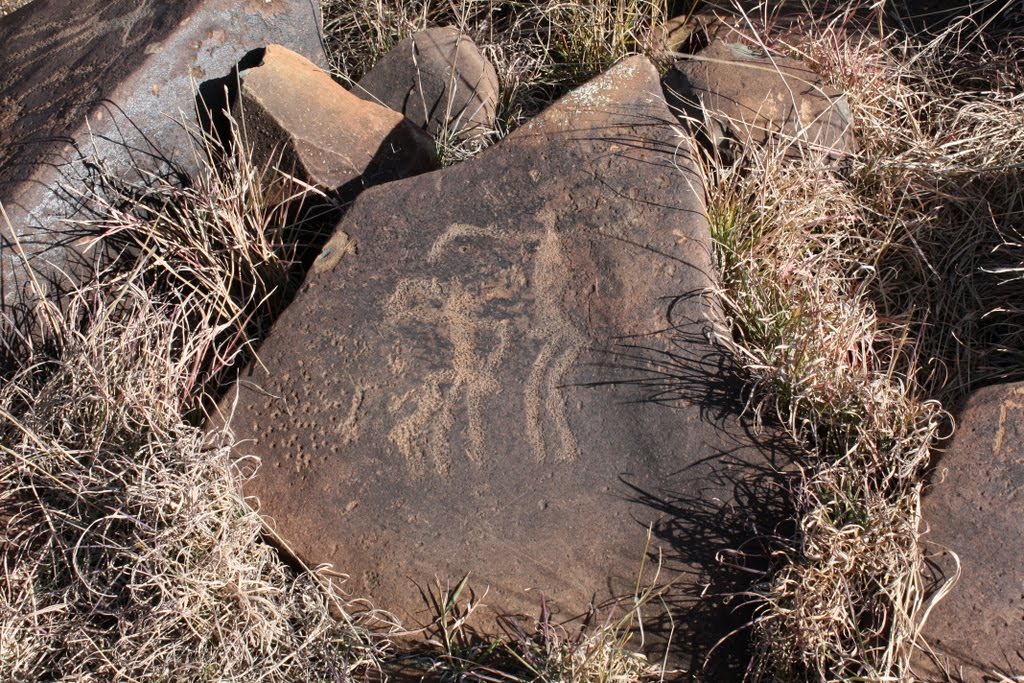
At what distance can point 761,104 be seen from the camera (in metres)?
2.78

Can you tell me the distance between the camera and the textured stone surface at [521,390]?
208 cm

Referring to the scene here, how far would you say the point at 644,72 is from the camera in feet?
8.40

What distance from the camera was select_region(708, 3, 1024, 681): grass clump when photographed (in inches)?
76.3

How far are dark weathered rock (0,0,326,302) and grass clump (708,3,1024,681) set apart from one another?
1.53 metres

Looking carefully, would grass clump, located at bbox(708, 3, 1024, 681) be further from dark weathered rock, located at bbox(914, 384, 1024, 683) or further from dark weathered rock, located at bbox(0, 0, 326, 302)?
dark weathered rock, located at bbox(0, 0, 326, 302)

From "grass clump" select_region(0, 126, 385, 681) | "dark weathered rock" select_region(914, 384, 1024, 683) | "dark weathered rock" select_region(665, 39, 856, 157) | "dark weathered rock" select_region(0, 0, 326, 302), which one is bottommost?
"dark weathered rock" select_region(914, 384, 1024, 683)

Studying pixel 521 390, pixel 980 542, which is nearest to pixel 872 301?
pixel 980 542

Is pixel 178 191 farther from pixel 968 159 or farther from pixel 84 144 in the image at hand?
pixel 968 159

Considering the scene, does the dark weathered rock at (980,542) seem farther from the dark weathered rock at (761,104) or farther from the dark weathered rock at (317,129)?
the dark weathered rock at (317,129)

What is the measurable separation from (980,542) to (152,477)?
1819mm

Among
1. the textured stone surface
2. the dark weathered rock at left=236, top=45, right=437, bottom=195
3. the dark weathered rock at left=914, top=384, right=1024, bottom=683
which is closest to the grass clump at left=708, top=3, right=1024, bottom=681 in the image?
the dark weathered rock at left=914, top=384, right=1024, bottom=683

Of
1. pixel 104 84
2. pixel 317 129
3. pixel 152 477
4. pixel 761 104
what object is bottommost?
pixel 761 104

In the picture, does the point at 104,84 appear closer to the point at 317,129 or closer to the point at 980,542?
the point at 317,129

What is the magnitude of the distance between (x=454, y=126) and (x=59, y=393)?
1.42 metres
